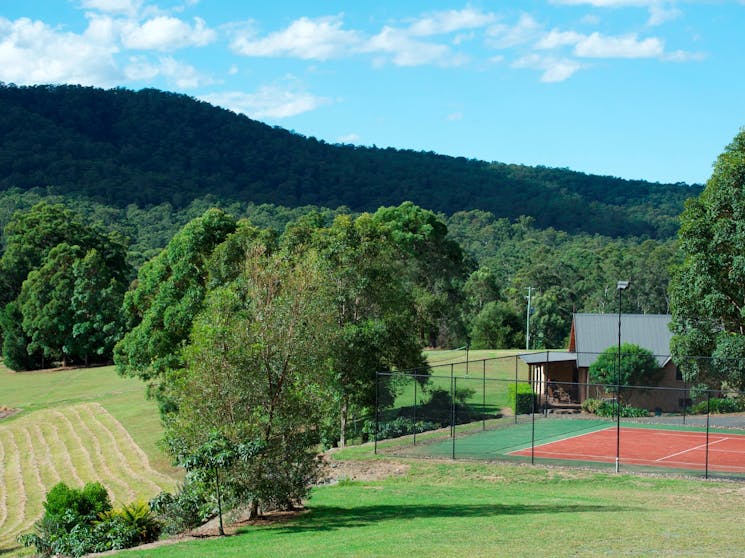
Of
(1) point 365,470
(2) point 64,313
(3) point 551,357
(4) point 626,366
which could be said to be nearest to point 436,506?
(1) point 365,470

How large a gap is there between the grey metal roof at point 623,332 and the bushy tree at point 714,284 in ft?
17.3

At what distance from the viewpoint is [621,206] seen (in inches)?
7062

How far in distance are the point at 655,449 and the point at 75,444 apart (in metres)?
26.3

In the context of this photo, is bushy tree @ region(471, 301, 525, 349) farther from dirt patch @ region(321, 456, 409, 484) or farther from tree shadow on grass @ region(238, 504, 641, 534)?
tree shadow on grass @ region(238, 504, 641, 534)

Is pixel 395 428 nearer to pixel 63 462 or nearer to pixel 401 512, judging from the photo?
pixel 63 462

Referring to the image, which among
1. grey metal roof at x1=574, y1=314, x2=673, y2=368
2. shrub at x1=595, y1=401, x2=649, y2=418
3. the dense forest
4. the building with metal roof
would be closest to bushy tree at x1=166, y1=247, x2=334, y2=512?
the dense forest

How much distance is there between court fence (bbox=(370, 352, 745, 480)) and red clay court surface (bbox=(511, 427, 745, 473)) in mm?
37

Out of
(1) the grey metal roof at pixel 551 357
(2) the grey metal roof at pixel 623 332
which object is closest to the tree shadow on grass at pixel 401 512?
(1) the grey metal roof at pixel 551 357

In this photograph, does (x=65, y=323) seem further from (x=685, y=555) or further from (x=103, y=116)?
(x=103, y=116)

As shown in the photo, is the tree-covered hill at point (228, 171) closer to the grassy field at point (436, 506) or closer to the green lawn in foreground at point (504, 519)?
the grassy field at point (436, 506)

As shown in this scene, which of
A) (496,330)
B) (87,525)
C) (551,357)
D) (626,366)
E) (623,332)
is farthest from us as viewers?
(496,330)

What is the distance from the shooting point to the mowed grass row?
30031 millimetres

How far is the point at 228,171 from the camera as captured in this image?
543 ft

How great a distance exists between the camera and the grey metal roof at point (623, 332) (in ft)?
Answer: 160
